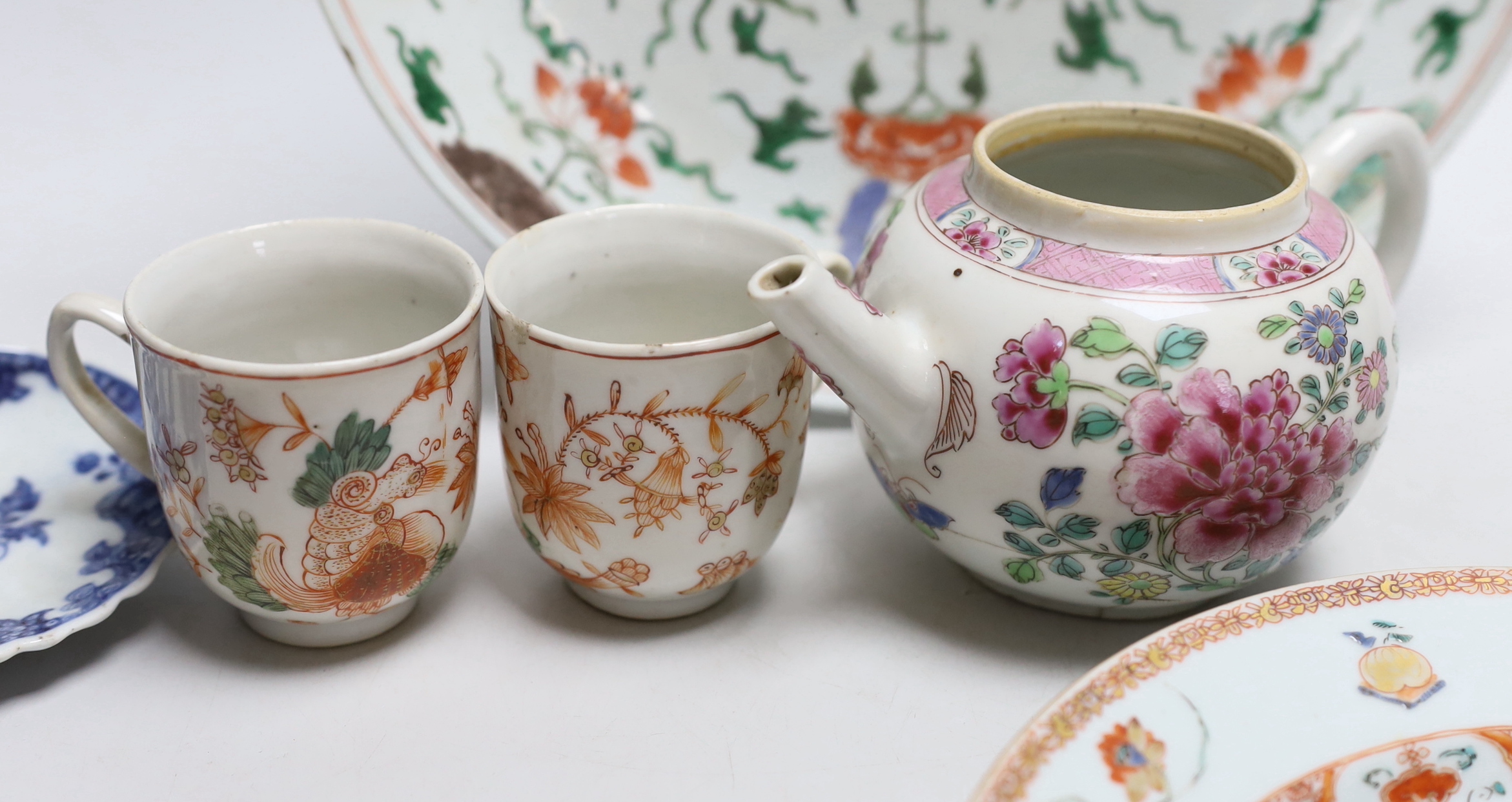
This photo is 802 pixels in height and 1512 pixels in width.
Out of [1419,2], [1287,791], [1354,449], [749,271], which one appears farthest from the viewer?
[1419,2]

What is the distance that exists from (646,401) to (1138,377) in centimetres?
28

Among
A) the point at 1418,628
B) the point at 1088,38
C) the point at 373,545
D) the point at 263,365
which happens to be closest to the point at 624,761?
the point at 373,545

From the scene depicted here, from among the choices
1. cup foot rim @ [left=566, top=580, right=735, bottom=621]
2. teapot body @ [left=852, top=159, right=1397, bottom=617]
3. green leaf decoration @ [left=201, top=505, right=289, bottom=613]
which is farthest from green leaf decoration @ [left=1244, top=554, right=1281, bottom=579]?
green leaf decoration @ [left=201, top=505, right=289, bottom=613]

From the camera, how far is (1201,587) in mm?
805

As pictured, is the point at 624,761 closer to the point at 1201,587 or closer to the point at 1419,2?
the point at 1201,587

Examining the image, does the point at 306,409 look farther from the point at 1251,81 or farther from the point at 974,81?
the point at 1251,81

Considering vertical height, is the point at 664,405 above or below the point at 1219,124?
below

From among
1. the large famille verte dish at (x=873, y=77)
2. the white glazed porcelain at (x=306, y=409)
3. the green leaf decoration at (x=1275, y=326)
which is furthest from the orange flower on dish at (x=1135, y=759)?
the large famille verte dish at (x=873, y=77)

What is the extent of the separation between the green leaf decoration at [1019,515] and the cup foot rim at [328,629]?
385 millimetres

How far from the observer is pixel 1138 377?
72cm

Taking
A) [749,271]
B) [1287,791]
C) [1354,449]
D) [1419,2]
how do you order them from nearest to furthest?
[1287,791] → [1354,449] → [749,271] → [1419,2]

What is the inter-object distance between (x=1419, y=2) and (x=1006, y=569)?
78 centimetres

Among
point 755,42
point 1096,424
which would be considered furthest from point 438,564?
point 755,42

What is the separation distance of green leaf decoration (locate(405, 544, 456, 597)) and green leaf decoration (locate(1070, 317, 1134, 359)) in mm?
407
